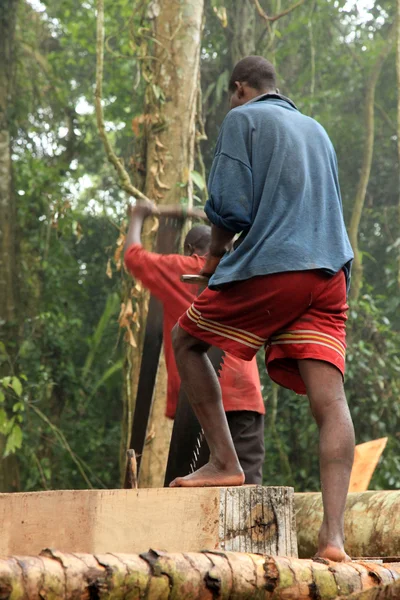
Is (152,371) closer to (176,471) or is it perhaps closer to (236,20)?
(176,471)

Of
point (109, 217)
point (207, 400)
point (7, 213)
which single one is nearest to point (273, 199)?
point (207, 400)

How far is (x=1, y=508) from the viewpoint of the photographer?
130 inches

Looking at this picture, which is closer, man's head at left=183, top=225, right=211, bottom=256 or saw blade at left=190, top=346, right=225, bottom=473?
saw blade at left=190, top=346, right=225, bottom=473

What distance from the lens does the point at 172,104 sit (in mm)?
6855

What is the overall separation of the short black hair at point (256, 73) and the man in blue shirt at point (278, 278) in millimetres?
207

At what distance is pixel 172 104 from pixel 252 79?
3496mm

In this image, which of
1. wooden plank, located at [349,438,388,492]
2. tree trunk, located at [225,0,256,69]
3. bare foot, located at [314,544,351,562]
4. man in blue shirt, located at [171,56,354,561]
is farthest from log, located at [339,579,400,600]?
tree trunk, located at [225,0,256,69]

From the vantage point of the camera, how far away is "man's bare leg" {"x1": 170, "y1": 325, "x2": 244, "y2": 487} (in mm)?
3225

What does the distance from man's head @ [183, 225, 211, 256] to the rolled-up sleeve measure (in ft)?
5.93

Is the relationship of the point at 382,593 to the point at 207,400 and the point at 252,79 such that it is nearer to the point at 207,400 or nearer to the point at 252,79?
the point at 207,400

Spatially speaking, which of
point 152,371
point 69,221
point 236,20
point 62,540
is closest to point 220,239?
point 62,540

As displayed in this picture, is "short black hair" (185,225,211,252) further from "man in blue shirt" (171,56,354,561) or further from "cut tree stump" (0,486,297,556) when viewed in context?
"cut tree stump" (0,486,297,556)

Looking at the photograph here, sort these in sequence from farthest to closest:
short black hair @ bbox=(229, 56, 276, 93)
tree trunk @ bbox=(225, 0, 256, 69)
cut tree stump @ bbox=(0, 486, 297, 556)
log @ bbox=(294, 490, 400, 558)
→ tree trunk @ bbox=(225, 0, 256, 69) < log @ bbox=(294, 490, 400, 558) < short black hair @ bbox=(229, 56, 276, 93) < cut tree stump @ bbox=(0, 486, 297, 556)

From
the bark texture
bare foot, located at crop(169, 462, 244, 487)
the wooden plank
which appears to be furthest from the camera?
the bark texture
